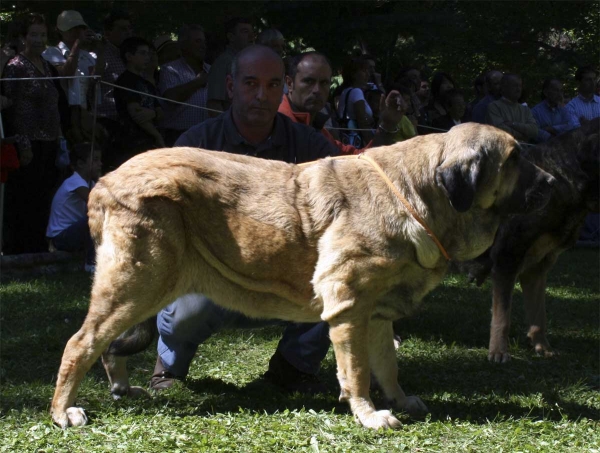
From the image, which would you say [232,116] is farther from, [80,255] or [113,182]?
[80,255]

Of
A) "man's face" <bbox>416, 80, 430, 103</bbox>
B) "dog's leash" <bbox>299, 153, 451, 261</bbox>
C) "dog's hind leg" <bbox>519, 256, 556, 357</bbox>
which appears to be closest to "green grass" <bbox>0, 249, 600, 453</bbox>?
"dog's hind leg" <bbox>519, 256, 556, 357</bbox>

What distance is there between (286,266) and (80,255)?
585 cm

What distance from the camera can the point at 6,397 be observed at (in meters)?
5.14

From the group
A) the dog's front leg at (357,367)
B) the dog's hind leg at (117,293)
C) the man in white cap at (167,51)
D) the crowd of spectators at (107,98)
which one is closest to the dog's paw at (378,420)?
the dog's front leg at (357,367)

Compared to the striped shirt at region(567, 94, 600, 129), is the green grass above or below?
below

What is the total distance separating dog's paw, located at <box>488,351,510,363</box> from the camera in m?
6.44

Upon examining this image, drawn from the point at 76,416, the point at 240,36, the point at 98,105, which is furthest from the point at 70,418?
the point at 240,36

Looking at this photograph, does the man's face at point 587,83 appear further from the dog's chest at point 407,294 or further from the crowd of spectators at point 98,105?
the dog's chest at point 407,294

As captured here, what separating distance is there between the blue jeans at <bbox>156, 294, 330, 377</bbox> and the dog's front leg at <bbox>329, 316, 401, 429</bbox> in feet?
2.89

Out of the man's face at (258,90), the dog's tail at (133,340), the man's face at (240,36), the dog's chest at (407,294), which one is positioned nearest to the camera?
the dog's chest at (407,294)

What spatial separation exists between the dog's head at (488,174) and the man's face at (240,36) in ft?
18.1

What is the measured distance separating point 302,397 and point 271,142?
170 cm

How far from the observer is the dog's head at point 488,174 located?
4.60m

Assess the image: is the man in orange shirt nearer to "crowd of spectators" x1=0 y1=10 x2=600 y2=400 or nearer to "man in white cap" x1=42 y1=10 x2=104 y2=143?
"crowd of spectators" x1=0 y1=10 x2=600 y2=400
